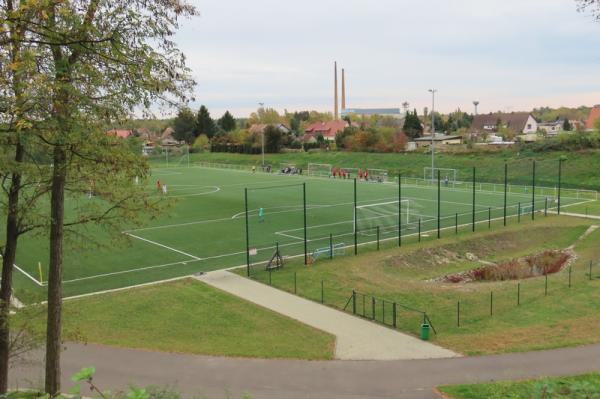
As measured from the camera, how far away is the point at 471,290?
23469 mm

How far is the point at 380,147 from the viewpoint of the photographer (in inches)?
3625

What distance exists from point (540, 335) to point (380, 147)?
7590 centimetres

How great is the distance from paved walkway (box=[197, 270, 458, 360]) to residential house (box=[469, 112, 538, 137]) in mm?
116419

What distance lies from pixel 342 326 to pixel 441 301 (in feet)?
16.3

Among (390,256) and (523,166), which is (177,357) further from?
(523,166)

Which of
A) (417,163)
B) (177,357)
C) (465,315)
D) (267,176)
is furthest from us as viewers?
(417,163)

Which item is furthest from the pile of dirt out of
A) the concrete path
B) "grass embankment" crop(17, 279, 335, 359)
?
the concrete path

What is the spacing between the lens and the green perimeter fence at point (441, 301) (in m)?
19.6

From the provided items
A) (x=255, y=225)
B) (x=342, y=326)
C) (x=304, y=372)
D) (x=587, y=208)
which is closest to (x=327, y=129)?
(x=587, y=208)

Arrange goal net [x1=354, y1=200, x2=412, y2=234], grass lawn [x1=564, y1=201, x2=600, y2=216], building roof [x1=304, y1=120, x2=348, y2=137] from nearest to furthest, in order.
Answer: goal net [x1=354, y1=200, x2=412, y2=234] → grass lawn [x1=564, y1=201, x2=600, y2=216] → building roof [x1=304, y1=120, x2=348, y2=137]

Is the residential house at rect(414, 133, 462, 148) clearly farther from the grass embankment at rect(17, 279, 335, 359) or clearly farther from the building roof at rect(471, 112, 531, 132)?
the grass embankment at rect(17, 279, 335, 359)

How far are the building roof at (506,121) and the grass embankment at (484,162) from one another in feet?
193

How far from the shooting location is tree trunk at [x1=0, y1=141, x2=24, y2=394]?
33.1ft

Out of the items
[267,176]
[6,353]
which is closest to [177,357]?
[6,353]
